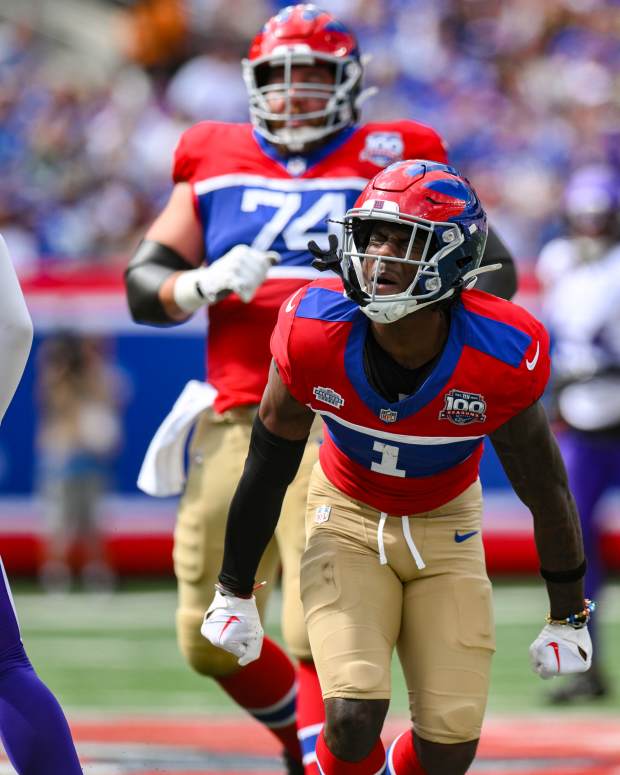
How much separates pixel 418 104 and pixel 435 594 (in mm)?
8395

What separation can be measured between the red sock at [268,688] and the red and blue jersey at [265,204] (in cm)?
73

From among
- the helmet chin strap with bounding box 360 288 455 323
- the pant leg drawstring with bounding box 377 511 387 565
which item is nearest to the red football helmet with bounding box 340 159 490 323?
the helmet chin strap with bounding box 360 288 455 323

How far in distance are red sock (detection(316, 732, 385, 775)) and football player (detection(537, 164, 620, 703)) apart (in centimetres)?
257

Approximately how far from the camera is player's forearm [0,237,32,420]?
9.97 feet

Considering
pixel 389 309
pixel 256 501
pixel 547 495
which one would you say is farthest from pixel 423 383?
pixel 256 501

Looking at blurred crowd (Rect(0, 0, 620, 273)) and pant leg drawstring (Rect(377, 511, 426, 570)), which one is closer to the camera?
pant leg drawstring (Rect(377, 511, 426, 570))

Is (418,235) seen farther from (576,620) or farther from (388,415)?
(576,620)

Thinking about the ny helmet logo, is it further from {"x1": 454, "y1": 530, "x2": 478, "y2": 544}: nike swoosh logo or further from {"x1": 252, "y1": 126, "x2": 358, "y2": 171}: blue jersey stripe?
{"x1": 252, "y1": 126, "x2": 358, "y2": 171}: blue jersey stripe

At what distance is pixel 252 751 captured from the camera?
15.7 ft

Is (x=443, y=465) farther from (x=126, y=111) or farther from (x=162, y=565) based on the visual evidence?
(x=126, y=111)

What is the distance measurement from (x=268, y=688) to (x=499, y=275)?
4.33 feet

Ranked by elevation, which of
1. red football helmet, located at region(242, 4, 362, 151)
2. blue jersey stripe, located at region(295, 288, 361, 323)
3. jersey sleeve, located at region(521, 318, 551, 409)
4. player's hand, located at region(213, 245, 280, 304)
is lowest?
player's hand, located at region(213, 245, 280, 304)

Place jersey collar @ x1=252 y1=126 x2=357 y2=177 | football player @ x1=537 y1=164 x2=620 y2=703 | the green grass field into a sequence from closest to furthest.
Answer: jersey collar @ x1=252 y1=126 x2=357 y2=177 → the green grass field → football player @ x1=537 y1=164 x2=620 y2=703

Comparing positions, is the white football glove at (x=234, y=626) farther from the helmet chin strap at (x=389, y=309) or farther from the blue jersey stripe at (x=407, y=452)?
the helmet chin strap at (x=389, y=309)
